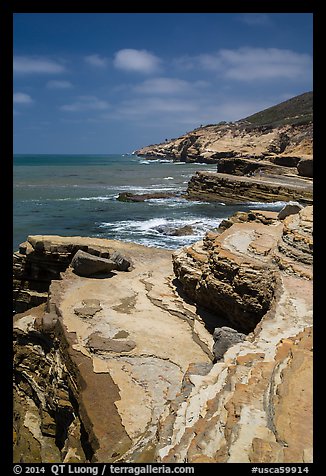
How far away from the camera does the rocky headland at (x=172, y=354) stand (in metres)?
3.57

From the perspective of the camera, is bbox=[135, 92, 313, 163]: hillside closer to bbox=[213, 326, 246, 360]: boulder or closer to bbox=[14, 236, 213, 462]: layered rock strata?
bbox=[14, 236, 213, 462]: layered rock strata

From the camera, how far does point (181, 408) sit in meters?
4.26

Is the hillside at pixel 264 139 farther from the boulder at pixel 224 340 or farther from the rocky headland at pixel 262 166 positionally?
the boulder at pixel 224 340

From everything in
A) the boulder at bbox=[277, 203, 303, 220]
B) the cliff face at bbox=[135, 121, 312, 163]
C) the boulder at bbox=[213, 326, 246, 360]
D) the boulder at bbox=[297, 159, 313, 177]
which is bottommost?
the boulder at bbox=[213, 326, 246, 360]

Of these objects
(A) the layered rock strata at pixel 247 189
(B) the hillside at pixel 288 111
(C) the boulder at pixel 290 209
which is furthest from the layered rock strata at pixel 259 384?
(B) the hillside at pixel 288 111

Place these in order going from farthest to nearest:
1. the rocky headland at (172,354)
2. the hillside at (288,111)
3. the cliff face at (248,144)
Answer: the hillside at (288,111), the cliff face at (248,144), the rocky headland at (172,354)

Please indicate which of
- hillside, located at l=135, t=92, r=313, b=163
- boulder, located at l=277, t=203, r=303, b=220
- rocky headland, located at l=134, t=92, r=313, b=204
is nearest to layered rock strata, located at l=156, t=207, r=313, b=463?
boulder, located at l=277, t=203, r=303, b=220

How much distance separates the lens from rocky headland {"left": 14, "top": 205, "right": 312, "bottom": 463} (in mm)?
3566

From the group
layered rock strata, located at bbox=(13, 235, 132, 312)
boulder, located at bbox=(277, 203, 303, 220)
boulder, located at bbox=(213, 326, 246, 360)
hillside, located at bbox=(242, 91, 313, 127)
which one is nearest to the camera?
boulder, located at bbox=(213, 326, 246, 360)

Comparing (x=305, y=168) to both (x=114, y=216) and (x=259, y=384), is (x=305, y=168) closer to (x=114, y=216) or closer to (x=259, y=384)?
(x=114, y=216)

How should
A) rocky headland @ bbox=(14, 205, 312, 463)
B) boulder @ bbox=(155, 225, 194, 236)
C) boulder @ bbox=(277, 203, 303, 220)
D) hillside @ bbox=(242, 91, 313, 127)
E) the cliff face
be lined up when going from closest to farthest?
rocky headland @ bbox=(14, 205, 312, 463) → boulder @ bbox=(277, 203, 303, 220) → boulder @ bbox=(155, 225, 194, 236) → the cliff face → hillside @ bbox=(242, 91, 313, 127)
